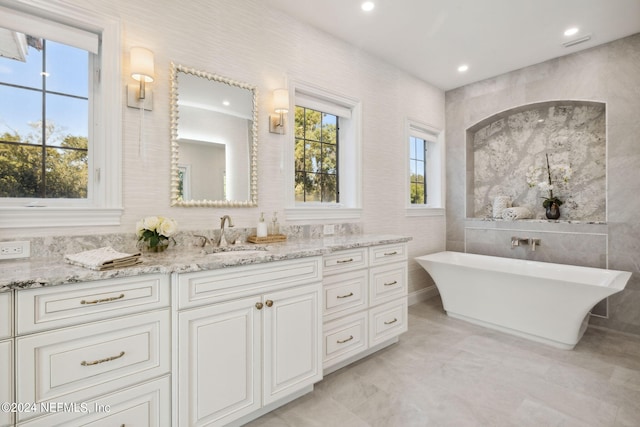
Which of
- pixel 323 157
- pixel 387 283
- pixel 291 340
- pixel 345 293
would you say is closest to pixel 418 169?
pixel 323 157

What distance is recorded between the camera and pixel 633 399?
2053mm

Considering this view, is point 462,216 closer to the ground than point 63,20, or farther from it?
closer to the ground

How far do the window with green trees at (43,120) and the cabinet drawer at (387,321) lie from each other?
222cm

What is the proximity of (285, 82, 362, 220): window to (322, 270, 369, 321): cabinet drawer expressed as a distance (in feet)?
2.45

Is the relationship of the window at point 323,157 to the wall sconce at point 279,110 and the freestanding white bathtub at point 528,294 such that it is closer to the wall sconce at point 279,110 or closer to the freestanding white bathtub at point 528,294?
the wall sconce at point 279,110

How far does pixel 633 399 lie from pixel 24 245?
3.71m

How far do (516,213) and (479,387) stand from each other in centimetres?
245

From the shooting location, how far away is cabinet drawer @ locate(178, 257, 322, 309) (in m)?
1.53

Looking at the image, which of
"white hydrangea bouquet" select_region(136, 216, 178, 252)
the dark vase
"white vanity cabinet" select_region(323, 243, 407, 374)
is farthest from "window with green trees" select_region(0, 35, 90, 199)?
the dark vase

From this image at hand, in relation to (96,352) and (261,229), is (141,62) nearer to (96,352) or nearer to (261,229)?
(261,229)

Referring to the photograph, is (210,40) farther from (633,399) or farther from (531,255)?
(531,255)

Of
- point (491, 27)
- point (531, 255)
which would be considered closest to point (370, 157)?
point (491, 27)

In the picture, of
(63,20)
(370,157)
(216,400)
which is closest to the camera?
(216,400)

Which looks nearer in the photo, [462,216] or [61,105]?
[61,105]
